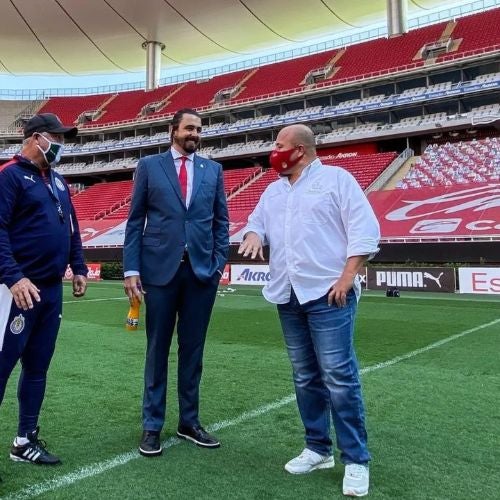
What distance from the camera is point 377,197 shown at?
26016 mm

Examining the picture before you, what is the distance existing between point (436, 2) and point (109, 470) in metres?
45.6

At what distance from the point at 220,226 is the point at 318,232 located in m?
0.90

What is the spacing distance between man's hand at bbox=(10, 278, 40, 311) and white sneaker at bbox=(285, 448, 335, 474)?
1.61 metres

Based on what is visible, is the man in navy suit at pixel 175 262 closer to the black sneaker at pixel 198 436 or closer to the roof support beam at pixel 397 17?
the black sneaker at pixel 198 436

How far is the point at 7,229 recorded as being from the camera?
2691 mm

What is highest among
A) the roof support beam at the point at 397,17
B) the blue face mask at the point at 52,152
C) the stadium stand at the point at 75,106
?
the roof support beam at the point at 397,17

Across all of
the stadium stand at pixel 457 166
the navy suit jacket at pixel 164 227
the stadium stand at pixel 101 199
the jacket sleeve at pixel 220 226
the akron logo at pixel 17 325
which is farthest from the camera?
the stadium stand at pixel 101 199

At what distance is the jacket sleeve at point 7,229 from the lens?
2562 millimetres

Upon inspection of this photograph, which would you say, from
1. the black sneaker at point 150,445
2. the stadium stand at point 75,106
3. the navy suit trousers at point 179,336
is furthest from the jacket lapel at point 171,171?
the stadium stand at point 75,106

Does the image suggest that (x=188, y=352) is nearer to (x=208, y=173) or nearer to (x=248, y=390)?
(x=208, y=173)

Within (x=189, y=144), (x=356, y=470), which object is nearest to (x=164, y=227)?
(x=189, y=144)

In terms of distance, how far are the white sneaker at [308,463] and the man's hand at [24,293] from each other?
1606 millimetres

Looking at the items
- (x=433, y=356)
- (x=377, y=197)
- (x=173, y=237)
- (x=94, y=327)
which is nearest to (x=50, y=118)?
(x=173, y=237)

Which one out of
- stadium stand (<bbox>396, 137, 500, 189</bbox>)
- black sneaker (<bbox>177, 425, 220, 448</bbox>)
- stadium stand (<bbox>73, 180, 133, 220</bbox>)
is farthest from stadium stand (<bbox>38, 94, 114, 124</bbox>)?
black sneaker (<bbox>177, 425, 220, 448</bbox>)
